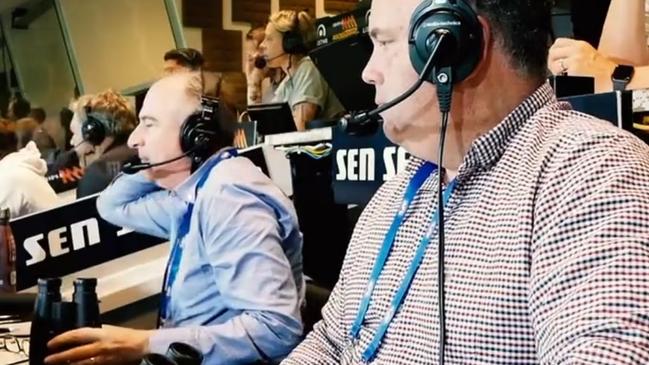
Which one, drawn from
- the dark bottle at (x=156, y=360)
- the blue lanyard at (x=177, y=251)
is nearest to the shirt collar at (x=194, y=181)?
the blue lanyard at (x=177, y=251)

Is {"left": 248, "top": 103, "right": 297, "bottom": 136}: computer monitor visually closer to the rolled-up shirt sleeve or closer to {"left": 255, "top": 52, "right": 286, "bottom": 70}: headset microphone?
the rolled-up shirt sleeve

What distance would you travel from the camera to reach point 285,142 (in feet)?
7.82

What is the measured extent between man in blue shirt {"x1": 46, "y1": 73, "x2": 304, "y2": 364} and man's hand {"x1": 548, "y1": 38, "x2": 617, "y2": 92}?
0.56 m

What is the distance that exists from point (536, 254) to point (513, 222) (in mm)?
49

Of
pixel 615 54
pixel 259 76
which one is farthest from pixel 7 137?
pixel 615 54

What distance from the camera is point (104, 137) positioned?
11.5 ft

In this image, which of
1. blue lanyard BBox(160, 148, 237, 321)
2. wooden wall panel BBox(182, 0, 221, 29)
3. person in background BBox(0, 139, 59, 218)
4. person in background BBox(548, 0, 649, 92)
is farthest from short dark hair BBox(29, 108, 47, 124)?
person in background BBox(548, 0, 649, 92)

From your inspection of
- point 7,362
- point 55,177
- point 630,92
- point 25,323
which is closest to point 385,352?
point 630,92

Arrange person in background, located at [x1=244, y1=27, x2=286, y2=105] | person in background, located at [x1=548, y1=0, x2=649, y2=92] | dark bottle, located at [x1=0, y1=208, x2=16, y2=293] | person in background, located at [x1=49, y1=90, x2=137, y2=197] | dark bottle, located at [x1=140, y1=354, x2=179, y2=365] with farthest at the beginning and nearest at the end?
person in background, located at [x1=244, y1=27, x2=286, y2=105], person in background, located at [x1=49, y1=90, x2=137, y2=197], dark bottle, located at [x1=0, y1=208, x2=16, y2=293], person in background, located at [x1=548, y1=0, x2=649, y2=92], dark bottle, located at [x1=140, y1=354, x2=179, y2=365]

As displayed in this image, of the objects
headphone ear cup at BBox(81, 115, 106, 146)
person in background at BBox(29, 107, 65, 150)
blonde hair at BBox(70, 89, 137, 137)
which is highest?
blonde hair at BBox(70, 89, 137, 137)

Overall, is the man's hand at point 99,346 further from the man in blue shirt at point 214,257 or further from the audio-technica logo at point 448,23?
the audio-technica logo at point 448,23

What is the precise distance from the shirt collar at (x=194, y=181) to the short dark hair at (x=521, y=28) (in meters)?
0.92

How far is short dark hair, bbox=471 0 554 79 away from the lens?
93 centimetres

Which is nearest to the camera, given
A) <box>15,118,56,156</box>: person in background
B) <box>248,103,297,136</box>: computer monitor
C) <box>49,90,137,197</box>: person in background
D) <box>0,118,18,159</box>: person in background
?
<box>248,103,297,136</box>: computer monitor
